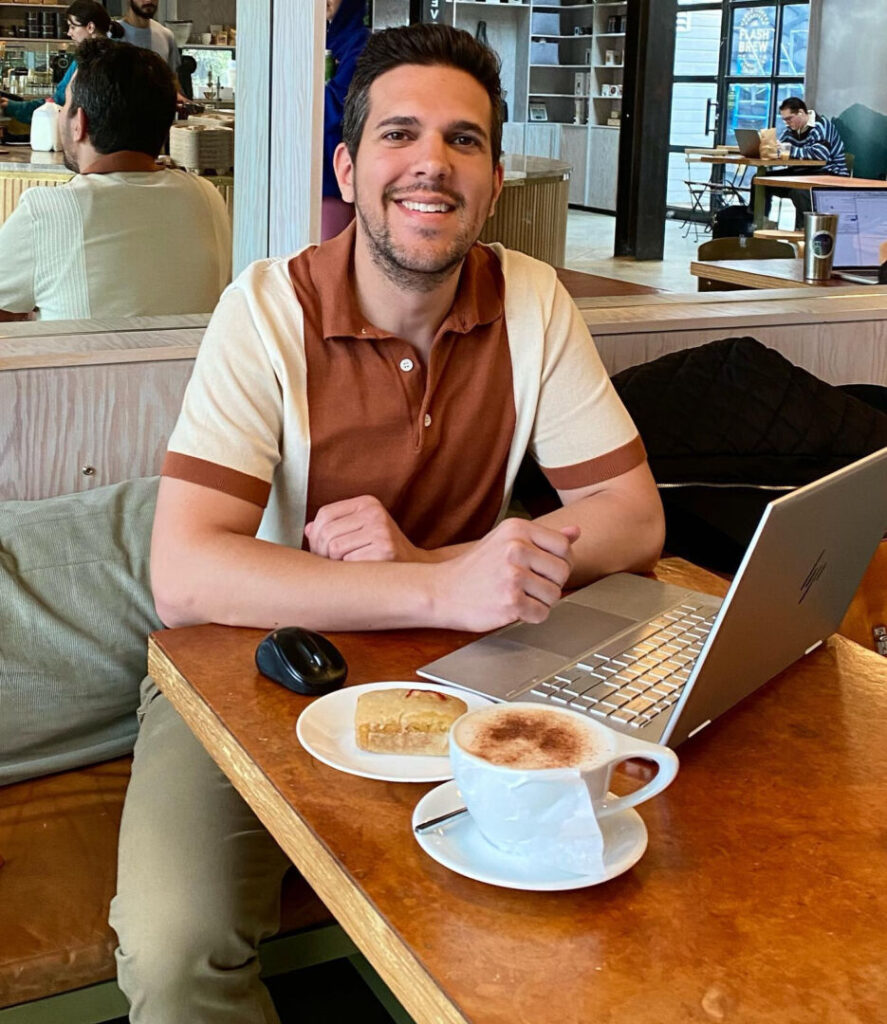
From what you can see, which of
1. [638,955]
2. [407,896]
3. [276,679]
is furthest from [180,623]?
[638,955]

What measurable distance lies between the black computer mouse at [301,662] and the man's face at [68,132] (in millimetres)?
1694

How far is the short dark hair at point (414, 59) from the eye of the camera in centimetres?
171

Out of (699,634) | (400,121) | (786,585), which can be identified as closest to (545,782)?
(786,585)

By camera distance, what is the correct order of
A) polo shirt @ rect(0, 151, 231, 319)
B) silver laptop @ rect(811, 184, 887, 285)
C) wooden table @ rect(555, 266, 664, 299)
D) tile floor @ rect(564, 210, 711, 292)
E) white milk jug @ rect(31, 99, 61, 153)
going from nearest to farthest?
polo shirt @ rect(0, 151, 231, 319), white milk jug @ rect(31, 99, 61, 153), wooden table @ rect(555, 266, 664, 299), silver laptop @ rect(811, 184, 887, 285), tile floor @ rect(564, 210, 711, 292)

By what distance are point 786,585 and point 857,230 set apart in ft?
10.1

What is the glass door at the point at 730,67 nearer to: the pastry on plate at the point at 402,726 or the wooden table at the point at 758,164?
the wooden table at the point at 758,164

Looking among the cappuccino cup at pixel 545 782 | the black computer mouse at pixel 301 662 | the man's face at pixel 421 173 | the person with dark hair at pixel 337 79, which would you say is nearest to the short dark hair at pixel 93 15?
the person with dark hair at pixel 337 79

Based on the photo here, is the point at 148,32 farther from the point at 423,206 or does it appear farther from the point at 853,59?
the point at 853,59

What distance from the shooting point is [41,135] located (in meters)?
2.86

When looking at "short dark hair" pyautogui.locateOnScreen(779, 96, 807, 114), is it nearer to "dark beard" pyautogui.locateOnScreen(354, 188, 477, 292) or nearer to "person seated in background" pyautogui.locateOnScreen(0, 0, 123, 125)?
"person seated in background" pyautogui.locateOnScreen(0, 0, 123, 125)

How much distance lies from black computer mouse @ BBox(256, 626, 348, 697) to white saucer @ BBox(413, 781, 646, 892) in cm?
24

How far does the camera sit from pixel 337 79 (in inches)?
107

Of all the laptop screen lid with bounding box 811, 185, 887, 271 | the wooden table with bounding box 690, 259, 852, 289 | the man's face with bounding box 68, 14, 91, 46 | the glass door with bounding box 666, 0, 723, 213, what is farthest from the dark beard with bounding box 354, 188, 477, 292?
the glass door with bounding box 666, 0, 723, 213

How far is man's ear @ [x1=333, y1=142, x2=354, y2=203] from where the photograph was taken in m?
1.75
